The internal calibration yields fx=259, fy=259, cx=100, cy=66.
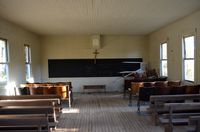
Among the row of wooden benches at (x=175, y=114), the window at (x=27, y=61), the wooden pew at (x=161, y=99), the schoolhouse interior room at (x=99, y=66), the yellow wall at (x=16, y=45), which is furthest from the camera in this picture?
the window at (x=27, y=61)

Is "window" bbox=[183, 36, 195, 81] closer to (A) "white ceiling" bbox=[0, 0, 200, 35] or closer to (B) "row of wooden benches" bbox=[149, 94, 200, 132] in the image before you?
(A) "white ceiling" bbox=[0, 0, 200, 35]

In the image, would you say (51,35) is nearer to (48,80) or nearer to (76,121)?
(48,80)

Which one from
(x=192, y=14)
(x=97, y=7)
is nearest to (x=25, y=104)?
(x=97, y=7)

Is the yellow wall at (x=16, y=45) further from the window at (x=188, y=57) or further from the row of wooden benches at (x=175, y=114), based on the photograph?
the window at (x=188, y=57)

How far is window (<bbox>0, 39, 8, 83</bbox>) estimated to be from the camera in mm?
7573

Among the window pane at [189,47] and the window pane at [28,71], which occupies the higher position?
the window pane at [189,47]

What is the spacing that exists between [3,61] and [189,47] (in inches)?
222

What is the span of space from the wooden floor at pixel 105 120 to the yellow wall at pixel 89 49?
14.9ft

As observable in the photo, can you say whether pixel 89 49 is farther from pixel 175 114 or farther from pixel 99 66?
pixel 175 114

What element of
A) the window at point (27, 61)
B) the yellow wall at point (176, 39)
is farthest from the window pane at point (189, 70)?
the window at point (27, 61)

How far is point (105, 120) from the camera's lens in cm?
647

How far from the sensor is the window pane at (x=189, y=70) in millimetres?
7730

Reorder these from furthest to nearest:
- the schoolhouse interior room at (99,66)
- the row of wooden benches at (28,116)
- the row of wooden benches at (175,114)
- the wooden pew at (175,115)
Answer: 1. the schoolhouse interior room at (99,66)
2. the wooden pew at (175,115)
3. the row of wooden benches at (175,114)
4. the row of wooden benches at (28,116)

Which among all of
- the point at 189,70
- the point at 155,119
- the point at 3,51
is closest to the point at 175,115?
the point at 155,119
